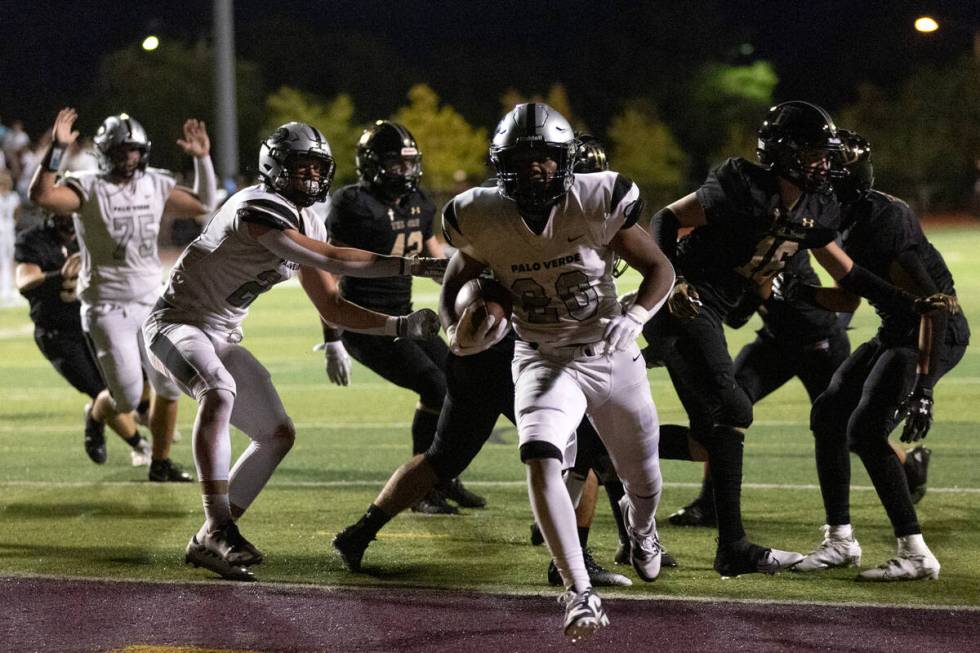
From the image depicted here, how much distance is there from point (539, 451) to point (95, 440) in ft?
15.0

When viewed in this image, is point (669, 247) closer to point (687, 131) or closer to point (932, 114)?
point (932, 114)

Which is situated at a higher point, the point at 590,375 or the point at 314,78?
the point at 590,375

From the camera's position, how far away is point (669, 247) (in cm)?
541

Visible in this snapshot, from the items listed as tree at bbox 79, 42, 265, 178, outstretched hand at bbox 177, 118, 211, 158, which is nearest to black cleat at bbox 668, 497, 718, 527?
outstretched hand at bbox 177, 118, 211, 158

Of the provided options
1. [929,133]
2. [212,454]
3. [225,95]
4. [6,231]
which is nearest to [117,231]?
[212,454]

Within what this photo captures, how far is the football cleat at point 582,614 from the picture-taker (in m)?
4.12

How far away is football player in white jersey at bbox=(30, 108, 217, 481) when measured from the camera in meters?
7.47

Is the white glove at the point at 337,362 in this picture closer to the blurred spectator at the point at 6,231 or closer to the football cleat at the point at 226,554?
the football cleat at the point at 226,554

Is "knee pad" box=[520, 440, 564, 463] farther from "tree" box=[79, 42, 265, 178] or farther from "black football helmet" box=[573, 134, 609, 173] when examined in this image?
"tree" box=[79, 42, 265, 178]

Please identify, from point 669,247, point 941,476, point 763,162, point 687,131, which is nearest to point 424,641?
point 669,247

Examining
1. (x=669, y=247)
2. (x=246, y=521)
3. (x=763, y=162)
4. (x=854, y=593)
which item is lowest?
(x=246, y=521)

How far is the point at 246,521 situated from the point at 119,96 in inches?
2316

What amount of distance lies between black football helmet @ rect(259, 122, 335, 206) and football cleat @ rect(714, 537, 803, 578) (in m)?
2.10

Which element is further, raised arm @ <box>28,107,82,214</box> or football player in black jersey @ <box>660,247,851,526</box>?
raised arm @ <box>28,107,82,214</box>
